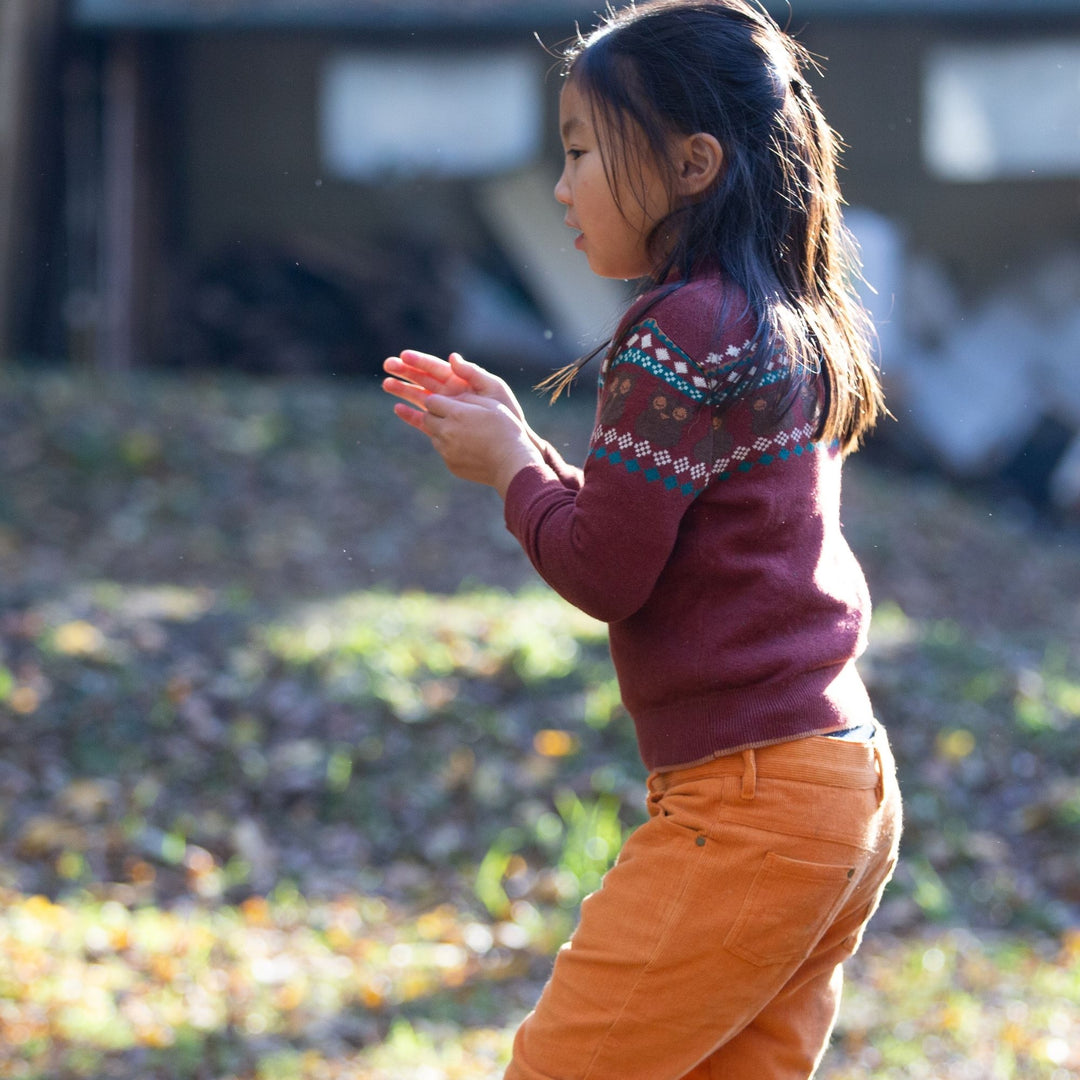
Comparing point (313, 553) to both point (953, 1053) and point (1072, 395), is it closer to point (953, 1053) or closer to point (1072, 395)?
point (953, 1053)

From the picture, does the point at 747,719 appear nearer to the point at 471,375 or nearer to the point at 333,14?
the point at 471,375

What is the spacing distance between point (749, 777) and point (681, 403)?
48 cm

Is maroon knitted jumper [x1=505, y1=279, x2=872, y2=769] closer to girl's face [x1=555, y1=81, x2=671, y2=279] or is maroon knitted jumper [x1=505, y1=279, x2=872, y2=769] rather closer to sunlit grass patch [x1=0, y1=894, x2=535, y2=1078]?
girl's face [x1=555, y1=81, x2=671, y2=279]

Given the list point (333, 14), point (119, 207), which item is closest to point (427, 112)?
point (333, 14)

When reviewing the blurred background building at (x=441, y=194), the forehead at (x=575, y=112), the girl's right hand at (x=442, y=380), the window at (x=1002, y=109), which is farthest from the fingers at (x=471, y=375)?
the window at (x=1002, y=109)

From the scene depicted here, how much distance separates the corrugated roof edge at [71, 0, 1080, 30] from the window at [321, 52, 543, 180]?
50cm

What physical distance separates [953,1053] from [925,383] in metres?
8.60

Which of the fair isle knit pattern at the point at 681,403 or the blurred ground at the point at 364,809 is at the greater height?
the fair isle knit pattern at the point at 681,403

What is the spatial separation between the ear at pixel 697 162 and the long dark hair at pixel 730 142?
0.01m

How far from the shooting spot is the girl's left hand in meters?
1.86

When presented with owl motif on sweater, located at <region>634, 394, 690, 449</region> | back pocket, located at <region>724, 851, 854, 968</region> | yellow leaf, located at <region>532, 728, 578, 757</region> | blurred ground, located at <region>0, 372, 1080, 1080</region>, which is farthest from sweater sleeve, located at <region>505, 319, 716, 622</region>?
yellow leaf, located at <region>532, 728, 578, 757</region>

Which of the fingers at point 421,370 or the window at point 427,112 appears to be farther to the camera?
the window at point 427,112

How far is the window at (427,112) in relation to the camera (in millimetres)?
11570

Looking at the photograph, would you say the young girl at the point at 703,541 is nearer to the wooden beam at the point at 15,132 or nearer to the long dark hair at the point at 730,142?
the long dark hair at the point at 730,142
